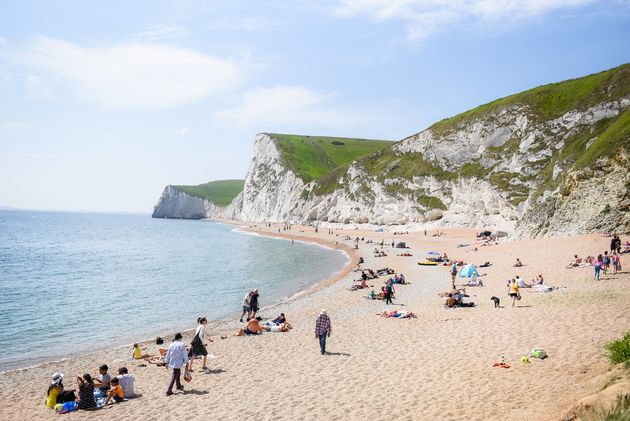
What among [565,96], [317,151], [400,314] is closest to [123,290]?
[400,314]

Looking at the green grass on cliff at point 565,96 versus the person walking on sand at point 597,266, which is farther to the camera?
the green grass on cliff at point 565,96

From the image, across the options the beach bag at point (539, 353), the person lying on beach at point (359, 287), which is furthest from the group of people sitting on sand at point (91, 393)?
the person lying on beach at point (359, 287)

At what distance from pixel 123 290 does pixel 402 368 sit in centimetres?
2939

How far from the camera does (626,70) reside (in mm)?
69812

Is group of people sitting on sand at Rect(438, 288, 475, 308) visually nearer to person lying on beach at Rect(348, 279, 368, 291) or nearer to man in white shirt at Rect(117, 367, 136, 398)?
person lying on beach at Rect(348, 279, 368, 291)

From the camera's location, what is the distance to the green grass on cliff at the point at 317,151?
145000mm

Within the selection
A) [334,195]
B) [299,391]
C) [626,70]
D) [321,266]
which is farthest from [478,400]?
[334,195]

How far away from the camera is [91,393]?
1255 centimetres

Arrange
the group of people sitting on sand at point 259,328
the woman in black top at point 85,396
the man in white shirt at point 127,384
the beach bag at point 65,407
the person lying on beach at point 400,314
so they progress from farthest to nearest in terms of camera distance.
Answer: the person lying on beach at point 400,314 < the group of people sitting on sand at point 259,328 < the man in white shirt at point 127,384 < the woman in black top at point 85,396 < the beach bag at point 65,407

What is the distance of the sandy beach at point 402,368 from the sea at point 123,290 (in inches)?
98.7

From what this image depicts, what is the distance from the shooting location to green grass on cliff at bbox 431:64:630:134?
6894cm

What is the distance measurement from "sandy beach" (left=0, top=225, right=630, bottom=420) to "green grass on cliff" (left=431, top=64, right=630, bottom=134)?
58554mm

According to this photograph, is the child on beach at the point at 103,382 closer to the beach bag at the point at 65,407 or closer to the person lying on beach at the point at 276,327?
the beach bag at the point at 65,407

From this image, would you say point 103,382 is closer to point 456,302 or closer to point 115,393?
point 115,393
